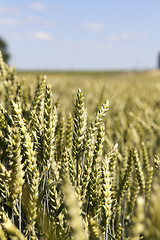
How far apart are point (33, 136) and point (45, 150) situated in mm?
156

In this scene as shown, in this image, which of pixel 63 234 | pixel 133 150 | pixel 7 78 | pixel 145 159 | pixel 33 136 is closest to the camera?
pixel 63 234

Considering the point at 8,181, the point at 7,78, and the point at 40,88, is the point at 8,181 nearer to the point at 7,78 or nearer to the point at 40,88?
the point at 40,88

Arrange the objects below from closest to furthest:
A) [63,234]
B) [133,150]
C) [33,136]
Answer: [63,234], [33,136], [133,150]

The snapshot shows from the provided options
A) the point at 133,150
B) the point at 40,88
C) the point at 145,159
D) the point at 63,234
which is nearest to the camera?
the point at 63,234

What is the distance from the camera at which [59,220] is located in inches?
41.5

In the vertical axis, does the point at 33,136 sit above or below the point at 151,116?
below

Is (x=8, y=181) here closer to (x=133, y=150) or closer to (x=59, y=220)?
(x=59, y=220)

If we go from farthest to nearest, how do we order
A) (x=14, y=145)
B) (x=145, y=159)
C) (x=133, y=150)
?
(x=145, y=159)
(x=133, y=150)
(x=14, y=145)

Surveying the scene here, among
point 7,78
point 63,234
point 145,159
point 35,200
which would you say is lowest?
point 63,234

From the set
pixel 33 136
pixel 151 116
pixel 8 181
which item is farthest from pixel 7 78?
pixel 151 116

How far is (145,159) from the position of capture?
1.65m

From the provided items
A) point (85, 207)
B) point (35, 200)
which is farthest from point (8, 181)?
point (85, 207)

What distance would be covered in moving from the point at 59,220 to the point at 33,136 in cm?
38

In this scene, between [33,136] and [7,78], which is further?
[7,78]
